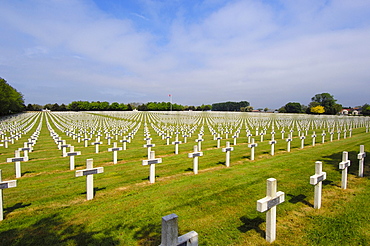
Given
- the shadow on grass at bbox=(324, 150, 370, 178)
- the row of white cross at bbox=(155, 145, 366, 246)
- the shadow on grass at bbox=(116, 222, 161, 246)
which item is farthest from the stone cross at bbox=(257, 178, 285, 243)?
the shadow on grass at bbox=(324, 150, 370, 178)

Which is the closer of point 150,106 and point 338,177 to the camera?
point 338,177

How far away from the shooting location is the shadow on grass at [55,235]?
3.63 meters

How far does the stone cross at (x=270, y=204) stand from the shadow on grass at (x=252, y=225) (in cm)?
25

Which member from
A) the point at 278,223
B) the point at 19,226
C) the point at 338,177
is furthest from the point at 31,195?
the point at 338,177

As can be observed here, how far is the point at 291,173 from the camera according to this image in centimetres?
746

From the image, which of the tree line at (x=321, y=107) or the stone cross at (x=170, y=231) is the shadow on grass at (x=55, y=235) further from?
the tree line at (x=321, y=107)

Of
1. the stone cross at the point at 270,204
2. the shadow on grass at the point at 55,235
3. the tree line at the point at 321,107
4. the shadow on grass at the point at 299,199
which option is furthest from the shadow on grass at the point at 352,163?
the tree line at the point at 321,107

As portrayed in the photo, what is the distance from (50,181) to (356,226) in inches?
327

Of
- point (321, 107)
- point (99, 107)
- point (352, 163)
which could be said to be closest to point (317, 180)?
point (352, 163)

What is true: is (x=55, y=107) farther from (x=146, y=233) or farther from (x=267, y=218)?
(x=267, y=218)

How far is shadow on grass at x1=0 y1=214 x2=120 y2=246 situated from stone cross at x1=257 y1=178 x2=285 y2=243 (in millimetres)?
2426

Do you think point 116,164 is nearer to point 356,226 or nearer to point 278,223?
point 278,223

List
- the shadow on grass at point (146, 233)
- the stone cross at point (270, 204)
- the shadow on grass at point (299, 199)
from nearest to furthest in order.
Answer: the stone cross at point (270, 204) → the shadow on grass at point (146, 233) → the shadow on grass at point (299, 199)

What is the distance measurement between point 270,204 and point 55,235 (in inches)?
147
